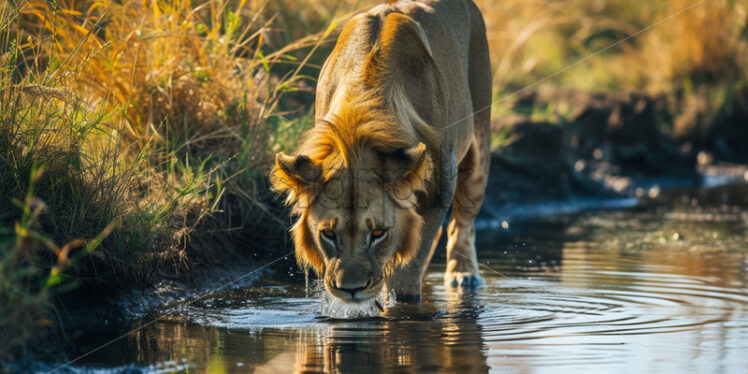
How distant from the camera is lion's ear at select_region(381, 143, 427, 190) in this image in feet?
15.5

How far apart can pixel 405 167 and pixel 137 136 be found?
253cm

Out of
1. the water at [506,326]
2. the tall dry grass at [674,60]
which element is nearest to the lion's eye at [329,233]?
the water at [506,326]

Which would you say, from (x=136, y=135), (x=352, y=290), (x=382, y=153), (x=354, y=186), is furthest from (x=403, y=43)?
(x=136, y=135)

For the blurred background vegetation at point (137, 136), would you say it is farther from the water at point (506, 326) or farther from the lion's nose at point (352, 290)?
the lion's nose at point (352, 290)

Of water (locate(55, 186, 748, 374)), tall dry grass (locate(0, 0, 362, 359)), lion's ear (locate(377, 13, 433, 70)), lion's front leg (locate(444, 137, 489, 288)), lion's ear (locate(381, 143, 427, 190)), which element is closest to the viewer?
water (locate(55, 186, 748, 374))

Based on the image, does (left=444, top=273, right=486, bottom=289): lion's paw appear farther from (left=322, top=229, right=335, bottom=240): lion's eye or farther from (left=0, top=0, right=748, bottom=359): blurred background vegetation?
(left=322, top=229, right=335, bottom=240): lion's eye

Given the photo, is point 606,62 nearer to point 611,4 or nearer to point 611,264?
point 611,4

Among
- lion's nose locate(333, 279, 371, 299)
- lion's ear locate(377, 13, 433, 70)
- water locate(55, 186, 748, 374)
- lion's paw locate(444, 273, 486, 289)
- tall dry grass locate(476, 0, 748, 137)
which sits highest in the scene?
tall dry grass locate(476, 0, 748, 137)

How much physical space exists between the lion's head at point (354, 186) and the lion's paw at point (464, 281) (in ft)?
5.93

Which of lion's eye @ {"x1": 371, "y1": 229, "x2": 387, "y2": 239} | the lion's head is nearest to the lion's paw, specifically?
the lion's head

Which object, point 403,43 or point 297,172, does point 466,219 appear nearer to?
point 403,43

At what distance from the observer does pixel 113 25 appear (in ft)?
23.8

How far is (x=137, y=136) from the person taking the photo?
6.68m

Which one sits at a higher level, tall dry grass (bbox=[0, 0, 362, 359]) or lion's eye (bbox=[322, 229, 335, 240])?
tall dry grass (bbox=[0, 0, 362, 359])
